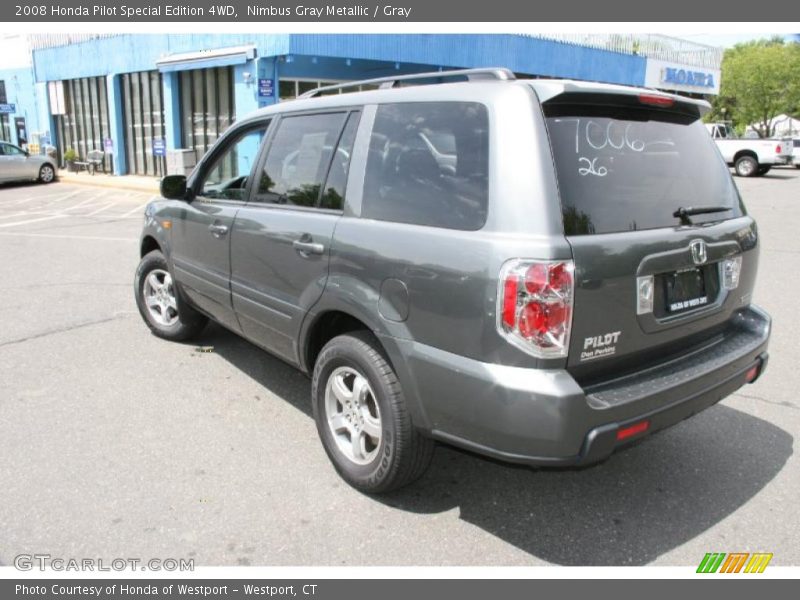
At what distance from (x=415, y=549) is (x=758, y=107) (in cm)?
5070

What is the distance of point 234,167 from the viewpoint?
4555mm

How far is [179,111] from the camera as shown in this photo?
755 inches

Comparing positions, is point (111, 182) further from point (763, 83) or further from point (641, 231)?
point (763, 83)

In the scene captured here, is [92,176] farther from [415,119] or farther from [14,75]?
[415,119]

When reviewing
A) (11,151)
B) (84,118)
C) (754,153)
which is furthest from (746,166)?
(11,151)

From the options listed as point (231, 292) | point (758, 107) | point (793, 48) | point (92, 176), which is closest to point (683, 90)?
point (758, 107)

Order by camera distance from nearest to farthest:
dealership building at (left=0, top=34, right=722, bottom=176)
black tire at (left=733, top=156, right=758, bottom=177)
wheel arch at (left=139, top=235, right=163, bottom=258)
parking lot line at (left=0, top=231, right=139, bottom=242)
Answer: wheel arch at (left=139, top=235, right=163, bottom=258) → parking lot line at (left=0, top=231, right=139, bottom=242) → dealership building at (left=0, top=34, right=722, bottom=176) → black tire at (left=733, top=156, right=758, bottom=177)

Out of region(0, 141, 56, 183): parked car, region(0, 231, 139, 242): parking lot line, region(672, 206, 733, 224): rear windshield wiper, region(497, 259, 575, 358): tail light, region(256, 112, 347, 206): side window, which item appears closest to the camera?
region(497, 259, 575, 358): tail light

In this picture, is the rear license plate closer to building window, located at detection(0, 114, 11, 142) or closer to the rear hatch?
the rear hatch

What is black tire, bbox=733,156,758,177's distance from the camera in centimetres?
2444

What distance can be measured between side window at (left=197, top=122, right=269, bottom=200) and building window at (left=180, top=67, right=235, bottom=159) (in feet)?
44.6

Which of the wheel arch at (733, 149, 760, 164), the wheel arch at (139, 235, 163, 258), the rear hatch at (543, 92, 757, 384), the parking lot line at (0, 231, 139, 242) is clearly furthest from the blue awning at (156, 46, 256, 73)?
→ the wheel arch at (733, 149, 760, 164)

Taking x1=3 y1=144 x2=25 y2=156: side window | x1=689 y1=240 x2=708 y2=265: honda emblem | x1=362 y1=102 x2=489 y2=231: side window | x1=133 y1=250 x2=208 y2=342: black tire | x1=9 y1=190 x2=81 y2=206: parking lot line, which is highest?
x1=362 y1=102 x2=489 y2=231: side window

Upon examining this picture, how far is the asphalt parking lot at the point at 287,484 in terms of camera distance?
284 centimetres
